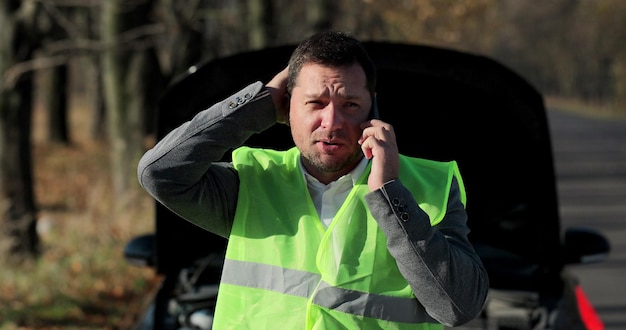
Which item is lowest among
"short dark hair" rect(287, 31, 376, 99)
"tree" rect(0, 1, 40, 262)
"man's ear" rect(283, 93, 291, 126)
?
"tree" rect(0, 1, 40, 262)

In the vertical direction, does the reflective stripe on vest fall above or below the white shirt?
below

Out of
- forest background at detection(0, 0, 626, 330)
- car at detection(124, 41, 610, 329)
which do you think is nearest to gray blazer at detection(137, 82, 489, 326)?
car at detection(124, 41, 610, 329)

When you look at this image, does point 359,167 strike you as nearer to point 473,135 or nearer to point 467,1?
point 473,135

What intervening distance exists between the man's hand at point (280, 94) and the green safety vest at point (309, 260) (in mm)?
143

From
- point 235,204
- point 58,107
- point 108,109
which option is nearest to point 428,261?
point 235,204

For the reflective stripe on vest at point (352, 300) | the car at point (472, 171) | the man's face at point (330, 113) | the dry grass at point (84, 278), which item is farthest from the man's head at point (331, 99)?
the dry grass at point (84, 278)

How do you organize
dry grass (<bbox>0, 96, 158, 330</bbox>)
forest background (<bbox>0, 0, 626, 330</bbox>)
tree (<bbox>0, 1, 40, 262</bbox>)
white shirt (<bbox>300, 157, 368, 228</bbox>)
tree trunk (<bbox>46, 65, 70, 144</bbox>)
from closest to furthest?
white shirt (<bbox>300, 157, 368, 228</bbox>)
dry grass (<bbox>0, 96, 158, 330</bbox>)
forest background (<bbox>0, 0, 626, 330</bbox>)
tree (<bbox>0, 1, 40, 262</bbox>)
tree trunk (<bbox>46, 65, 70, 144</bbox>)

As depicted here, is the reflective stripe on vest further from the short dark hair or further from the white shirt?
the short dark hair

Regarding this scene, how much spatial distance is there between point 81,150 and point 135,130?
51.8 ft

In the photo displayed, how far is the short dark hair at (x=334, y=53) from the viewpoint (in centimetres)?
258

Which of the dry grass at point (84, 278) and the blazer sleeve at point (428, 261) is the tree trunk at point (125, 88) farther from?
the blazer sleeve at point (428, 261)

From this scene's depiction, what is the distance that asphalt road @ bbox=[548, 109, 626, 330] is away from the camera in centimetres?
920

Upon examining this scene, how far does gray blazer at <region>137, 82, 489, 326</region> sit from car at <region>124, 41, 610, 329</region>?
3.17ft

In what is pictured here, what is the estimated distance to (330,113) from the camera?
8.43ft
